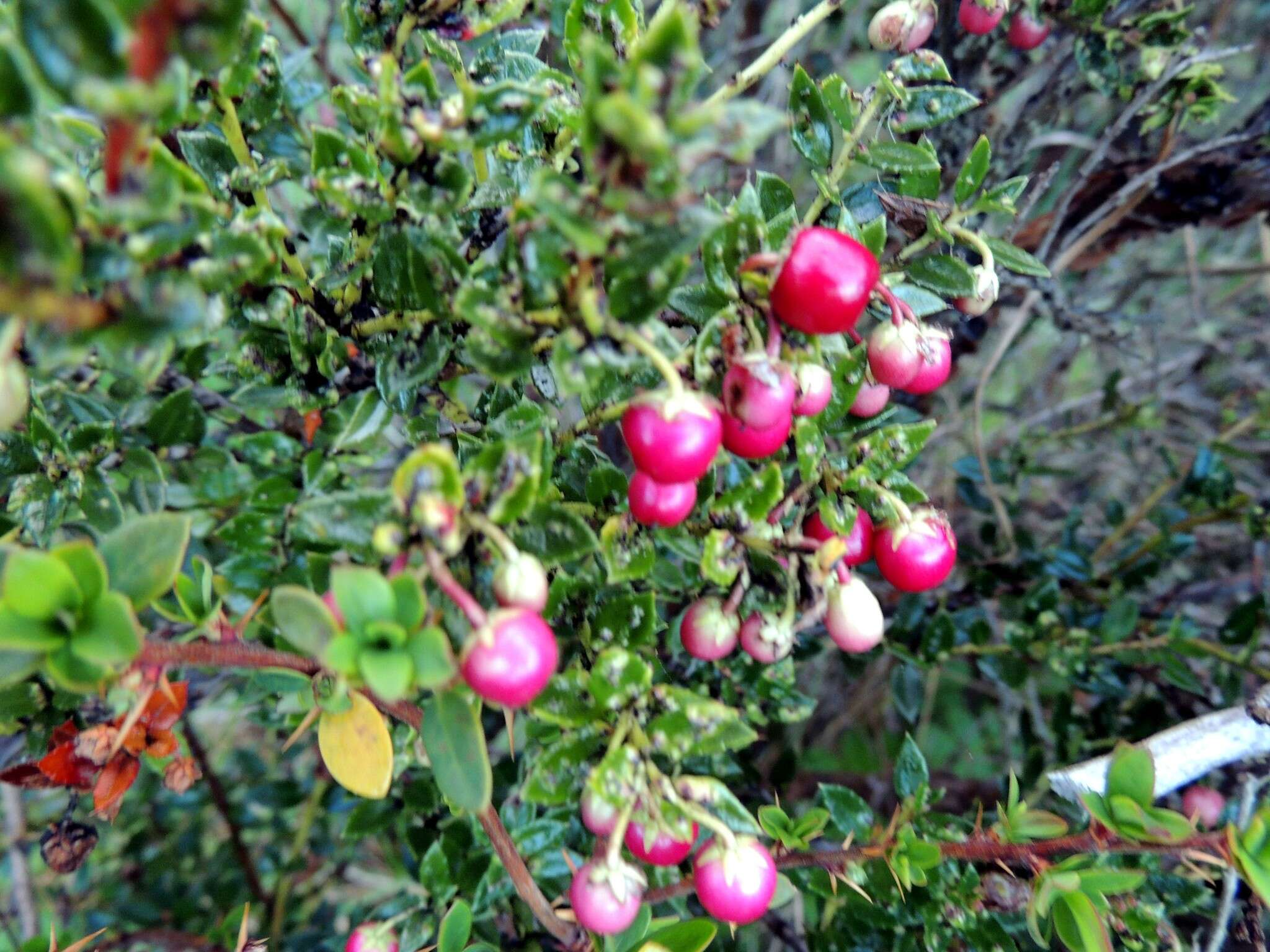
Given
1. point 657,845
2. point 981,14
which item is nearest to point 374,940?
point 657,845

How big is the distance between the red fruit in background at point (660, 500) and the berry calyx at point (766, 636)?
0.50 ft

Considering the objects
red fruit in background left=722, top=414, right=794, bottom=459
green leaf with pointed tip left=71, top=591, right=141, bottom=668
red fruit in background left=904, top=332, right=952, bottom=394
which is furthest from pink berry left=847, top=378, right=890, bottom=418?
green leaf with pointed tip left=71, top=591, right=141, bottom=668

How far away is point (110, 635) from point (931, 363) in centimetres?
72

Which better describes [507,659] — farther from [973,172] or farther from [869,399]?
[973,172]

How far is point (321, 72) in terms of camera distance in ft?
5.52

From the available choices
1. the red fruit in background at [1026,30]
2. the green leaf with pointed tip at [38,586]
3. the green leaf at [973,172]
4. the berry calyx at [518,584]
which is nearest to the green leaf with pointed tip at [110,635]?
the green leaf with pointed tip at [38,586]

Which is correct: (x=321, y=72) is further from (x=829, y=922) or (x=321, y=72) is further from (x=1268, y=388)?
(x=1268, y=388)

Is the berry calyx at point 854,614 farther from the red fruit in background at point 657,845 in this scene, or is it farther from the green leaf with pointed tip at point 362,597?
the green leaf with pointed tip at point 362,597

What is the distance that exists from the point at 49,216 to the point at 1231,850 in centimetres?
106

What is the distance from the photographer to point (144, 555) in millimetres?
623

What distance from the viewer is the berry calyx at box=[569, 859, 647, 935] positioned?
28.3 inches

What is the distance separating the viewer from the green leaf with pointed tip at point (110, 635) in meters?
0.55

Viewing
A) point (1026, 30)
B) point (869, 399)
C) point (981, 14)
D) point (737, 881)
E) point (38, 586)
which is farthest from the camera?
point (1026, 30)

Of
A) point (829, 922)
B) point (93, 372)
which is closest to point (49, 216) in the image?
point (93, 372)
